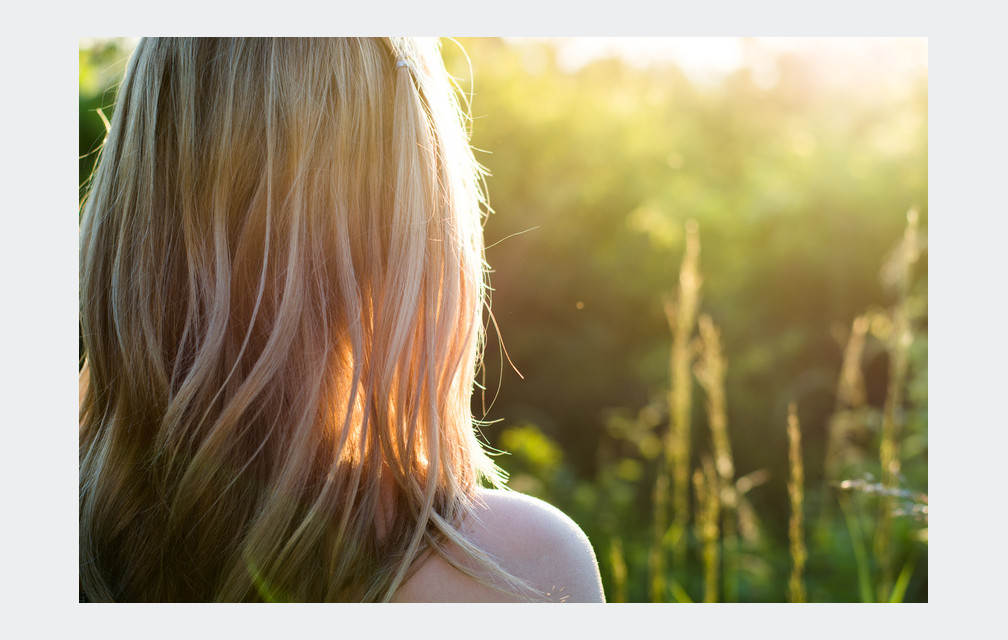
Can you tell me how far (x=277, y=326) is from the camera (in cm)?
101

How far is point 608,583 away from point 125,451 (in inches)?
54.2

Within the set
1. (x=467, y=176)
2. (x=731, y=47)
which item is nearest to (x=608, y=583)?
(x=467, y=176)

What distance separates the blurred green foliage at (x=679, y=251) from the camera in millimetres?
2744

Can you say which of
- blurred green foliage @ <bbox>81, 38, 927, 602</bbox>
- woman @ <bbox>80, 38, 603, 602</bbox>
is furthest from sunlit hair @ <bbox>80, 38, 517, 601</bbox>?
blurred green foliage @ <bbox>81, 38, 927, 602</bbox>

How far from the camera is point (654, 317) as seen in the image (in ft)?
9.85

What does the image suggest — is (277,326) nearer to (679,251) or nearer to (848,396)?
(848,396)

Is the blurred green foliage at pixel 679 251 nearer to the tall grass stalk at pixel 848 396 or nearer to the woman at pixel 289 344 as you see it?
the tall grass stalk at pixel 848 396

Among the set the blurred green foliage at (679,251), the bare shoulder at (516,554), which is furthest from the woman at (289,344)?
the blurred green foliage at (679,251)

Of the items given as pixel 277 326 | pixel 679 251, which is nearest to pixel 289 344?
pixel 277 326

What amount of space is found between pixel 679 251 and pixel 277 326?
2263mm

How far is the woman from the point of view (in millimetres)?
986

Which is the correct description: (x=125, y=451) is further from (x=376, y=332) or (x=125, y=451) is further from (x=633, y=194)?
(x=633, y=194)

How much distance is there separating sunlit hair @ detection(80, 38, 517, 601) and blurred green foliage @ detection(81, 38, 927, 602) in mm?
1691

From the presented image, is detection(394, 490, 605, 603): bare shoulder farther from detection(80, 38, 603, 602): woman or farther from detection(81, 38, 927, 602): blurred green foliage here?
detection(81, 38, 927, 602): blurred green foliage
